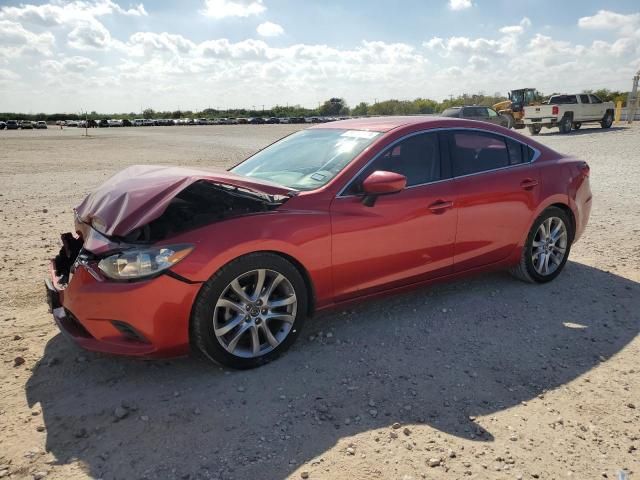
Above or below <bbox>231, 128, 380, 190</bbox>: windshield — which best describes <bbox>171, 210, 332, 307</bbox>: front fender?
below

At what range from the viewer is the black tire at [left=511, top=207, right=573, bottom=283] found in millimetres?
4738

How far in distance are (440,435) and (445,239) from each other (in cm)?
177

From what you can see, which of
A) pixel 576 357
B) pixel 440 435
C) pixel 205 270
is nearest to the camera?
pixel 440 435

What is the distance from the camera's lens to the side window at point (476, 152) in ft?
14.0

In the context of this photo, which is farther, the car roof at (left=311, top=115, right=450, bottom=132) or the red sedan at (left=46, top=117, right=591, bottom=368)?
the car roof at (left=311, top=115, right=450, bottom=132)

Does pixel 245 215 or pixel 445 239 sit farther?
pixel 445 239

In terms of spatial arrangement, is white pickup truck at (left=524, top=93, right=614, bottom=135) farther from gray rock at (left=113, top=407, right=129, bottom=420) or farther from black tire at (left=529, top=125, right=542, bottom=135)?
gray rock at (left=113, top=407, right=129, bottom=420)

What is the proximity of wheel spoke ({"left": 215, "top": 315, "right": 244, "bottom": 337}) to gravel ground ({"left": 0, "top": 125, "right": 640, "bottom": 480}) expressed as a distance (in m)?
0.31

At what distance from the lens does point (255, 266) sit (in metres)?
3.22

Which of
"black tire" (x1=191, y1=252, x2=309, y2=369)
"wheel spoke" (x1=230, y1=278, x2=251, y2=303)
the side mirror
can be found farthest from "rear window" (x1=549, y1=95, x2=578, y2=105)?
"wheel spoke" (x1=230, y1=278, x2=251, y2=303)

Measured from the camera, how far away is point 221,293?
3.14 metres

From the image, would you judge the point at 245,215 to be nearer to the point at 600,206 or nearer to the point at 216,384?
the point at 216,384

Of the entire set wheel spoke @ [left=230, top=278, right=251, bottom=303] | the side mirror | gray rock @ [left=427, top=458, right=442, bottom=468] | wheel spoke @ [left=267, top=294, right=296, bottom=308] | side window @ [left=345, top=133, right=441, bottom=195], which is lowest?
gray rock @ [left=427, top=458, right=442, bottom=468]

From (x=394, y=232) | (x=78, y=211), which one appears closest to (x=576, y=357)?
(x=394, y=232)
